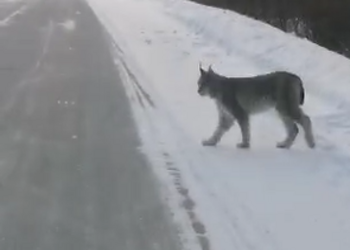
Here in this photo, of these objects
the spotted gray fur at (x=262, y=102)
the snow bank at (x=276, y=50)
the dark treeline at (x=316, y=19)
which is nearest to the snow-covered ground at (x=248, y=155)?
the snow bank at (x=276, y=50)

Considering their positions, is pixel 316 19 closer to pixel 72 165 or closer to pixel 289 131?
pixel 289 131

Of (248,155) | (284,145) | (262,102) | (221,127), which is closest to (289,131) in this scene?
(284,145)

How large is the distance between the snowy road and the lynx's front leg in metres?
0.90

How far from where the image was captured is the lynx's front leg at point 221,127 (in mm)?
8781

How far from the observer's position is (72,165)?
779 centimetres

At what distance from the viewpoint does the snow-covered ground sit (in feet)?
19.4

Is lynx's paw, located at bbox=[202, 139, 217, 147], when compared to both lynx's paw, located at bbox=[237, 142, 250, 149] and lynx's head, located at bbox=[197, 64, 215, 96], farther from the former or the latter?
lynx's head, located at bbox=[197, 64, 215, 96]

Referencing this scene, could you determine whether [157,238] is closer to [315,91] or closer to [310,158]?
[310,158]

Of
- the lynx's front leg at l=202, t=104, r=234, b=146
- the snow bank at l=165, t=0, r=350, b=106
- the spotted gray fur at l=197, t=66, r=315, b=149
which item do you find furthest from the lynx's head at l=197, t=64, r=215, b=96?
the snow bank at l=165, t=0, r=350, b=106

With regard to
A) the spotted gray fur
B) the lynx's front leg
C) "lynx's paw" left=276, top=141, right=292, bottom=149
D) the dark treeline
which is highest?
the spotted gray fur

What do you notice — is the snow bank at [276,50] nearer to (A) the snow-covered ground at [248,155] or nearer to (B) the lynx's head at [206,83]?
(A) the snow-covered ground at [248,155]

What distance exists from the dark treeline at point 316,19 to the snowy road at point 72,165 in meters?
5.22

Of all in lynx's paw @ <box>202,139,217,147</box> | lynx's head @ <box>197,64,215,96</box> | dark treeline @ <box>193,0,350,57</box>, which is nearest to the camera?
lynx's paw @ <box>202,139,217,147</box>

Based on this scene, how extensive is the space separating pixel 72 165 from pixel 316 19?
427 inches
